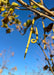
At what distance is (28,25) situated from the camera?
69cm

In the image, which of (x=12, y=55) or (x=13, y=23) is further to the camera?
(x=12, y=55)

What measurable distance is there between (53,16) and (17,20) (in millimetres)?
391

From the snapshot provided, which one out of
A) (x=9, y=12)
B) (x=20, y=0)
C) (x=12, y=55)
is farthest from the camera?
(x=12, y=55)

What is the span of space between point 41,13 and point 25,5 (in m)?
0.08

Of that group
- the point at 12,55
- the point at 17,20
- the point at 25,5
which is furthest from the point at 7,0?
the point at 12,55

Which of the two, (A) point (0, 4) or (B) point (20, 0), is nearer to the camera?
(B) point (20, 0)

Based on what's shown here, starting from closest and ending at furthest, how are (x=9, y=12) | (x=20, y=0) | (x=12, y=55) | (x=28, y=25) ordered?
(x=20, y=0), (x=28, y=25), (x=9, y=12), (x=12, y=55)

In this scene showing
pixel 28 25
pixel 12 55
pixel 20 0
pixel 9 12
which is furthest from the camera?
pixel 12 55

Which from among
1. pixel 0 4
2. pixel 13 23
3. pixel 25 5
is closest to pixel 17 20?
pixel 13 23

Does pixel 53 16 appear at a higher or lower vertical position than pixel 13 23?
higher

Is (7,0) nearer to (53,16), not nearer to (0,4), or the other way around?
(0,4)

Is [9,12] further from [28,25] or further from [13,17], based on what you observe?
[28,25]

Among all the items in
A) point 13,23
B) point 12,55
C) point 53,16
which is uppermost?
point 53,16

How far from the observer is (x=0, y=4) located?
2.35ft
